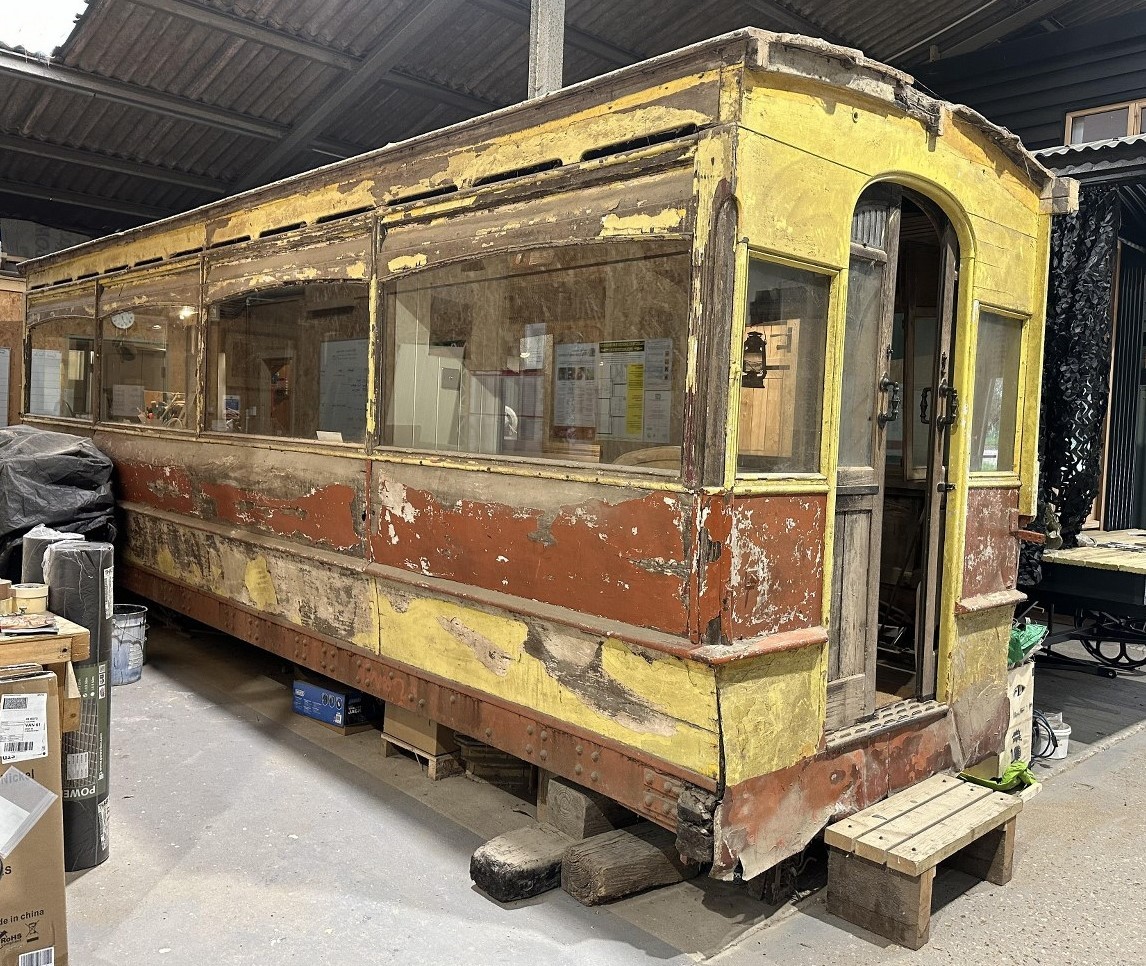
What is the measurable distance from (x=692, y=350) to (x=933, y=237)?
2.42 metres

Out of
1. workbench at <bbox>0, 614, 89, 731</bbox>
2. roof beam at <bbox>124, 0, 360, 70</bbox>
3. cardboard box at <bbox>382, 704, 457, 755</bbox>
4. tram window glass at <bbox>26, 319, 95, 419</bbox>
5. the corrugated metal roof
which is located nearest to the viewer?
workbench at <bbox>0, 614, 89, 731</bbox>

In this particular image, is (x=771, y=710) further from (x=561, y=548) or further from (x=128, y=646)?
(x=128, y=646)

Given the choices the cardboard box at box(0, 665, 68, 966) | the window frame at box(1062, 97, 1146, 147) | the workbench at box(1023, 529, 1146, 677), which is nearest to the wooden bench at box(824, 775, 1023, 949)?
the workbench at box(1023, 529, 1146, 677)

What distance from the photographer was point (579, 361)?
3.85 m

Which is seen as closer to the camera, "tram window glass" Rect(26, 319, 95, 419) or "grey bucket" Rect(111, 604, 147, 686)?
"grey bucket" Rect(111, 604, 147, 686)

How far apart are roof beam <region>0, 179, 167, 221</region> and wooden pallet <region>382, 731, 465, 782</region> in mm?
10165

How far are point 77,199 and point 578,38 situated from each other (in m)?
7.19

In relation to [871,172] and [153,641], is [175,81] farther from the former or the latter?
[871,172]

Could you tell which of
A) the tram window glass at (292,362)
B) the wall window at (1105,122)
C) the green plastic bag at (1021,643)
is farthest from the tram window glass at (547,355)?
the wall window at (1105,122)

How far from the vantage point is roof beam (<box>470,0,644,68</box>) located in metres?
8.49

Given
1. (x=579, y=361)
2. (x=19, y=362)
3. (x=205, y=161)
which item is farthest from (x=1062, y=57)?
(x=19, y=362)

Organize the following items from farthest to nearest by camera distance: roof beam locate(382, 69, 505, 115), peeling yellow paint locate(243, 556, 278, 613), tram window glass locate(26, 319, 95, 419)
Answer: roof beam locate(382, 69, 505, 115)
tram window glass locate(26, 319, 95, 419)
peeling yellow paint locate(243, 556, 278, 613)

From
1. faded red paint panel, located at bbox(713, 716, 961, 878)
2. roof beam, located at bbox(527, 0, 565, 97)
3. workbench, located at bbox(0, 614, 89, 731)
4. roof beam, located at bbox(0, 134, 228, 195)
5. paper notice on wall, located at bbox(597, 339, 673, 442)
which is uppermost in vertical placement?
roof beam, located at bbox(0, 134, 228, 195)

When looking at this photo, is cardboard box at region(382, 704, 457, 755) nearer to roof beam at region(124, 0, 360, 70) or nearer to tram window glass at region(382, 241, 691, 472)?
tram window glass at region(382, 241, 691, 472)
